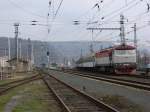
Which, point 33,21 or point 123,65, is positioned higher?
point 33,21

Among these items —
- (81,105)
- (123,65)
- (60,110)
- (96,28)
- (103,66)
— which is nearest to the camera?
(60,110)

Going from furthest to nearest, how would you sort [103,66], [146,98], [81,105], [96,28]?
[96,28], [103,66], [146,98], [81,105]

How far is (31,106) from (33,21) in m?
44.1

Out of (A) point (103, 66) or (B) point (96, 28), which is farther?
(B) point (96, 28)

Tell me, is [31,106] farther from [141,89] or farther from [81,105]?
[141,89]

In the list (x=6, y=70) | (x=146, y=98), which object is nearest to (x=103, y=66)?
(x=6, y=70)

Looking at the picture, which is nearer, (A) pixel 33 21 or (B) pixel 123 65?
(B) pixel 123 65

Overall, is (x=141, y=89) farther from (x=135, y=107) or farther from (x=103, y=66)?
(x=103, y=66)

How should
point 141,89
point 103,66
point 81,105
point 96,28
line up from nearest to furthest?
point 81,105 → point 141,89 → point 103,66 → point 96,28

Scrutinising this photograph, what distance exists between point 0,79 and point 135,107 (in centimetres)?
4051

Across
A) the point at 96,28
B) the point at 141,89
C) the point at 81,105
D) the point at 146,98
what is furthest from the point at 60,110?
the point at 96,28

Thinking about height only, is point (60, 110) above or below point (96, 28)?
below

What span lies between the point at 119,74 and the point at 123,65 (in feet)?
5.83

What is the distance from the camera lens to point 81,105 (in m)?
20.2
